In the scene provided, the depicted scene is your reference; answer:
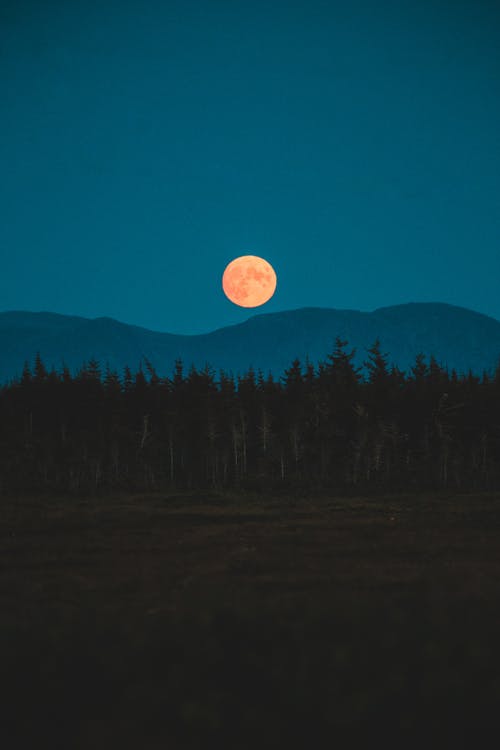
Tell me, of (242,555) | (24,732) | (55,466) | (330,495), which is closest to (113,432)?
(55,466)

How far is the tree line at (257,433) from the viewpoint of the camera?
77562 mm

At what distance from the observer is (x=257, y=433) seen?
87812mm

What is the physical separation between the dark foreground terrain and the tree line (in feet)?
164

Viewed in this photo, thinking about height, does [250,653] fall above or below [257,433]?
below

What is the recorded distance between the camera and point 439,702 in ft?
32.0

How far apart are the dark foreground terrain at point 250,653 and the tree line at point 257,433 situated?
4999cm

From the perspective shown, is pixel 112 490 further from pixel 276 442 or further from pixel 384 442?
pixel 384 442

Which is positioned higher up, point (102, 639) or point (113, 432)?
point (113, 432)

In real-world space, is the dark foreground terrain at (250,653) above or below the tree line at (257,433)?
below

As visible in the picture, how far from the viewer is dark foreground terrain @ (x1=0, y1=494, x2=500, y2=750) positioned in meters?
9.22

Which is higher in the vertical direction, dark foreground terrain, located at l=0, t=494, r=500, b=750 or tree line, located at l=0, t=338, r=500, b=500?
tree line, located at l=0, t=338, r=500, b=500

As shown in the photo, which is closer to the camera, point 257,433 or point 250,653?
point 250,653

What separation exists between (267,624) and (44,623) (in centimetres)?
582

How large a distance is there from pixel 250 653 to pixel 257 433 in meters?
76.1
